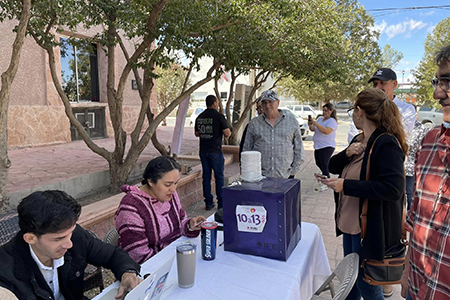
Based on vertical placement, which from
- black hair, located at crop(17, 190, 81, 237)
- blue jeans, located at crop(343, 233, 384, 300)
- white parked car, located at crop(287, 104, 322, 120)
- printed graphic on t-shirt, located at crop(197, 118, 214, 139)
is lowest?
blue jeans, located at crop(343, 233, 384, 300)

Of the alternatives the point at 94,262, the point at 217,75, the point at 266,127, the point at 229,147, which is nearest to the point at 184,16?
the point at 217,75

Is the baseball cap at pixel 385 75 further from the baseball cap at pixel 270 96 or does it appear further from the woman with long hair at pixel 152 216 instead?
the woman with long hair at pixel 152 216

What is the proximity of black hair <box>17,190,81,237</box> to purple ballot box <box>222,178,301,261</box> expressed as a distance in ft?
2.89

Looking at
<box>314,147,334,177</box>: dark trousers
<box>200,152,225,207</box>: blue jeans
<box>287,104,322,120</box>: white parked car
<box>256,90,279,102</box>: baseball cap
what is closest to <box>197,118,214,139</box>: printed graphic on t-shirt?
<box>200,152,225,207</box>: blue jeans

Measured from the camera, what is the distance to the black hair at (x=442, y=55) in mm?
1348

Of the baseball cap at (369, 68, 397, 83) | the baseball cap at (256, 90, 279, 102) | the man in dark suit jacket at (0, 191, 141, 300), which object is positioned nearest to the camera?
the man in dark suit jacket at (0, 191, 141, 300)

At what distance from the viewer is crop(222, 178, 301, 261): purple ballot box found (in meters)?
1.84

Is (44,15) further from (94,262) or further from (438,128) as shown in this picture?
(438,128)

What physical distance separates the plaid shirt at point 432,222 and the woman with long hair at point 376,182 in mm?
437

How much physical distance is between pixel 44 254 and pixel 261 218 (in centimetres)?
116

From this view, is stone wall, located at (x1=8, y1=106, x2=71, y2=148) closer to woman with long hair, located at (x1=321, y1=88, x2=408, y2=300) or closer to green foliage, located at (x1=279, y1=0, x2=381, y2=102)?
woman with long hair, located at (x1=321, y1=88, x2=408, y2=300)

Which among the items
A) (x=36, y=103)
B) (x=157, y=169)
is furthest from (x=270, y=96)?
(x=36, y=103)

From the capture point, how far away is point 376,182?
2016mm

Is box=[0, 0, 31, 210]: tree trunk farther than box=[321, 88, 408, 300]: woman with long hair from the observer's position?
Yes
